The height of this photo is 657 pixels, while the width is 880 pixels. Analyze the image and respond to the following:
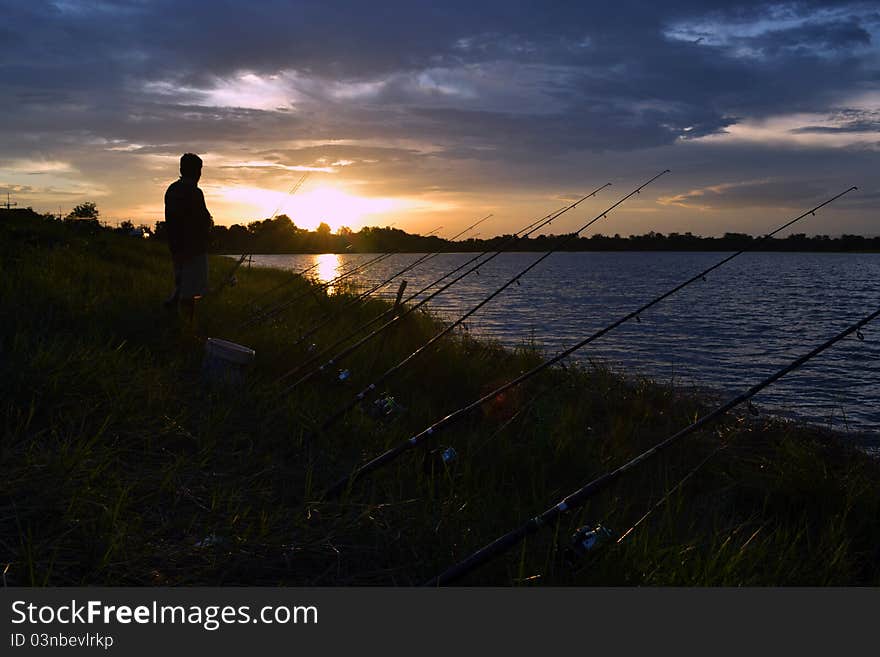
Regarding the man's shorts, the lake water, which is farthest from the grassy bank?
the lake water

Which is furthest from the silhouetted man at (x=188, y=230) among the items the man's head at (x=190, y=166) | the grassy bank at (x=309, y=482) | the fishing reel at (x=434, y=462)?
the fishing reel at (x=434, y=462)

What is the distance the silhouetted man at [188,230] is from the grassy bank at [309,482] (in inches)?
17.3

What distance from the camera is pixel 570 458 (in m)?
5.70

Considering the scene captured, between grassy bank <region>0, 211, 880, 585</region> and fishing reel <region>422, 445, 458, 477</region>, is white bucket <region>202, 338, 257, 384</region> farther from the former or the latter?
fishing reel <region>422, 445, 458, 477</region>

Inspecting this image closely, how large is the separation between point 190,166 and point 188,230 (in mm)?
800

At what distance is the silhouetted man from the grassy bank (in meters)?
0.44

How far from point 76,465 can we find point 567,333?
63.4ft

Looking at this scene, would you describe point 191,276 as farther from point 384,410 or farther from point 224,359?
point 384,410

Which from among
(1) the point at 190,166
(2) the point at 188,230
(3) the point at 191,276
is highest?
(1) the point at 190,166

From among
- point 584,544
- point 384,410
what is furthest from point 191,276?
point 584,544

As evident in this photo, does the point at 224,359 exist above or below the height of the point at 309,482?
above

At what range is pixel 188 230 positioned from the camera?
25.3 feet
